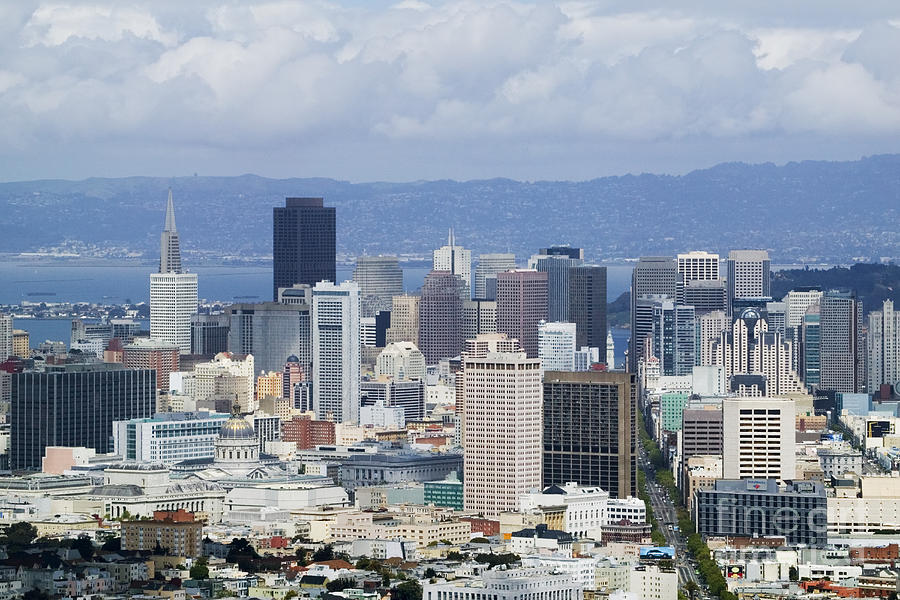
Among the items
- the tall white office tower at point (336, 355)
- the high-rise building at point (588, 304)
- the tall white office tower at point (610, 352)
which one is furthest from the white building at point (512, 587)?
the high-rise building at point (588, 304)

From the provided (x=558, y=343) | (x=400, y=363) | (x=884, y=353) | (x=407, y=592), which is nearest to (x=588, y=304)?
(x=884, y=353)

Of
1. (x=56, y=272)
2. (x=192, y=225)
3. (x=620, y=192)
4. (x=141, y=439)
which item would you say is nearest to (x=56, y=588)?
(x=141, y=439)

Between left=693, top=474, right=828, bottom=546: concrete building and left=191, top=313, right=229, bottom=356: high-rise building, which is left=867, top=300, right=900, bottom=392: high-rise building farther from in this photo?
left=693, top=474, right=828, bottom=546: concrete building

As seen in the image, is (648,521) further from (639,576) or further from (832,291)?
(832,291)

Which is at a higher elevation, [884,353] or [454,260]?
[454,260]

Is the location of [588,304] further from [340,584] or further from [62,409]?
[340,584]

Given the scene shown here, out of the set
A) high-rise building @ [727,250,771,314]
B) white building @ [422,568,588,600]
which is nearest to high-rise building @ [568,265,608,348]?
high-rise building @ [727,250,771,314]

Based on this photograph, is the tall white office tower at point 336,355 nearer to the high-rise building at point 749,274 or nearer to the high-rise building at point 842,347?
the high-rise building at point 842,347
